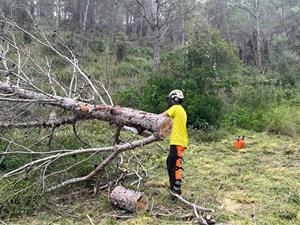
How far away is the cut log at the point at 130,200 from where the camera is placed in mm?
5330

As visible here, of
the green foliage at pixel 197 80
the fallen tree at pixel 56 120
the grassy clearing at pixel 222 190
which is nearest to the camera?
the grassy clearing at pixel 222 190

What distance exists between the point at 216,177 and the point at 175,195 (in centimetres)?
147

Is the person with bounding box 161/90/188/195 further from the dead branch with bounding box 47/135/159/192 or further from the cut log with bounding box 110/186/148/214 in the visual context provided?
the cut log with bounding box 110/186/148/214

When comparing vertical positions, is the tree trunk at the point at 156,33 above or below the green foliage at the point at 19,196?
above

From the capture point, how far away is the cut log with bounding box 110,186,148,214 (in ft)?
17.5

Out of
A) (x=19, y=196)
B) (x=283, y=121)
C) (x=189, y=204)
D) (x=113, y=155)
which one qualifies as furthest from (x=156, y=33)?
(x=19, y=196)

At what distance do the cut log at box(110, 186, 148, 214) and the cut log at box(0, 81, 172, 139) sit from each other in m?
0.84

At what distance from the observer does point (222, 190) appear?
646 centimetres

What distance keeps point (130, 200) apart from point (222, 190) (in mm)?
1767

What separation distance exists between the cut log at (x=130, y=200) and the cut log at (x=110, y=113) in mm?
840

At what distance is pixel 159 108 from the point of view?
11.1 metres

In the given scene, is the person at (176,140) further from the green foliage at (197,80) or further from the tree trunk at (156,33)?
the tree trunk at (156,33)

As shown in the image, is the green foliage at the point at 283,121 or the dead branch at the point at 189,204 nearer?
the dead branch at the point at 189,204

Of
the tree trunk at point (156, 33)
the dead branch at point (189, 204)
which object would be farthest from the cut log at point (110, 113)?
the tree trunk at point (156, 33)
